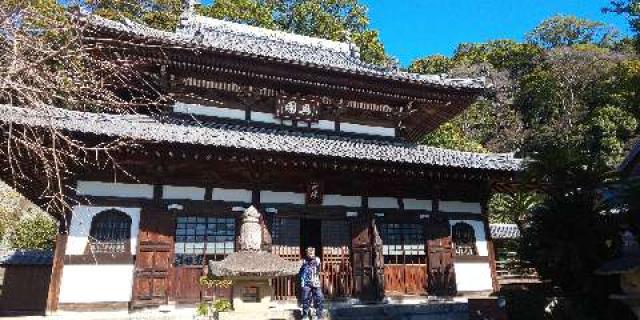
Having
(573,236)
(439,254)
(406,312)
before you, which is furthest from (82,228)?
(573,236)

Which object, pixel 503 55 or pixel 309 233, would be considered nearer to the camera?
pixel 309 233

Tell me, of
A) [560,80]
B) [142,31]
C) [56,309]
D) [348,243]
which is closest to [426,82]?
[348,243]

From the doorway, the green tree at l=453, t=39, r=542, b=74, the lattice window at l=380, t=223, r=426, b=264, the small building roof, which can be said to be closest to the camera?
the small building roof

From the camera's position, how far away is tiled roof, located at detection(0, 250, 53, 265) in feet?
57.5

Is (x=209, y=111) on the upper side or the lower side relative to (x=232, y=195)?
upper

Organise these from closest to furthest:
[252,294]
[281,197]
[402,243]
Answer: [252,294]
[281,197]
[402,243]

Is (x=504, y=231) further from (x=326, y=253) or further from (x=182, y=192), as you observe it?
(x=182, y=192)

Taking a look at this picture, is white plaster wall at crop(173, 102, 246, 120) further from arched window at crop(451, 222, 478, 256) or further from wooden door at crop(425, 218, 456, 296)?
arched window at crop(451, 222, 478, 256)

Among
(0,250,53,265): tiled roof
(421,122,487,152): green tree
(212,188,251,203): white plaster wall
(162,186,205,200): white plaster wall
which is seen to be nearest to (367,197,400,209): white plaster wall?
(212,188,251,203): white plaster wall

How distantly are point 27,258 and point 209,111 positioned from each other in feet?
36.5

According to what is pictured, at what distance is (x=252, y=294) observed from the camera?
29.7 feet

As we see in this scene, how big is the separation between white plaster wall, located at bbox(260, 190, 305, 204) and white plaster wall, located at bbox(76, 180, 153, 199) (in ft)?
9.06

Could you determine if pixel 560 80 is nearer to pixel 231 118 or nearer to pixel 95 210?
pixel 231 118

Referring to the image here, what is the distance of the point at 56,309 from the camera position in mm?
9445
